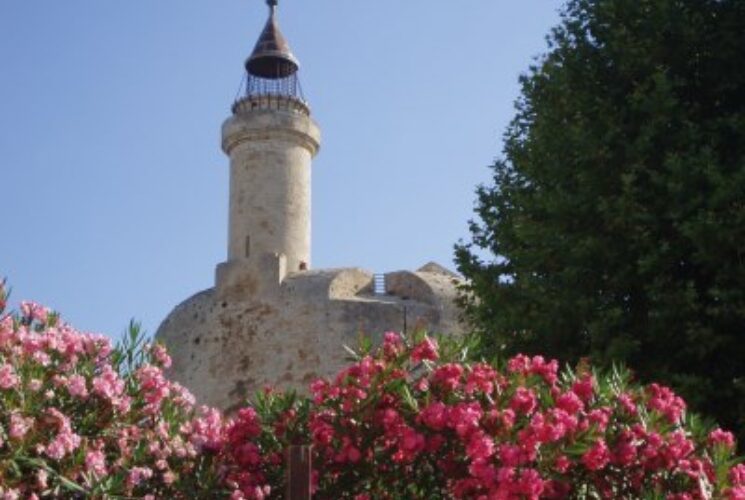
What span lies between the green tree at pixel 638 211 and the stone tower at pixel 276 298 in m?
12.7

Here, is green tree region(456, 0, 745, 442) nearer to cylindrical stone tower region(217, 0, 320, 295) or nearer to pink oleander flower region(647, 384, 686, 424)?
pink oleander flower region(647, 384, 686, 424)

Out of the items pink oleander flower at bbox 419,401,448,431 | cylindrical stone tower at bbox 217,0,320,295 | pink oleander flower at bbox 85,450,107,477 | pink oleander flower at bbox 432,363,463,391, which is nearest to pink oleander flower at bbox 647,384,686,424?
pink oleander flower at bbox 432,363,463,391

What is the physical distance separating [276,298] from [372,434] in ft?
68.5

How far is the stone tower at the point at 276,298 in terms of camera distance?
27.1 meters

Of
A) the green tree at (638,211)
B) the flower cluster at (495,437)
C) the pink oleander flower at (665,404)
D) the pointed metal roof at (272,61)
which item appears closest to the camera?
the flower cluster at (495,437)

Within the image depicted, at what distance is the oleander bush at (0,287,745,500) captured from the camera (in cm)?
692

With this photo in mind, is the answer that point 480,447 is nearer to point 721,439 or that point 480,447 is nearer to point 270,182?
point 721,439

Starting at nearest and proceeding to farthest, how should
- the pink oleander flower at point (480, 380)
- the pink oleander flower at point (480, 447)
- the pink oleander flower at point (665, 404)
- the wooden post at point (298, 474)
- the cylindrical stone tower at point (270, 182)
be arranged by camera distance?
the wooden post at point (298, 474) → the pink oleander flower at point (480, 447) → the pink oleander flower at point (480, 380) → the pink oleander flower at point (665, 404) → the cylindrical stone tower at point (270, 182)


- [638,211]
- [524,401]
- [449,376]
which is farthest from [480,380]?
[638,211]

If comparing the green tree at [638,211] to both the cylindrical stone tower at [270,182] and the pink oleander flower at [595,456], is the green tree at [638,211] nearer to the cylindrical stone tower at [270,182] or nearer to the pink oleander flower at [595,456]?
the pink oleander flower at [595,456]

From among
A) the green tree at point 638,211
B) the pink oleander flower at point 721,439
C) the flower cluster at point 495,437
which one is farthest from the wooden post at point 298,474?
the green tree at point 638,211

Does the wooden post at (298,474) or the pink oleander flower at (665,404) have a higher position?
the pink oleander flower at (665,404)

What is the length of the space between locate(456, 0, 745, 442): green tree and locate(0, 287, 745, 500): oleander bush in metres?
3.18

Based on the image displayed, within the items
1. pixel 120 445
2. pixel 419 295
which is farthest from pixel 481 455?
pixel 419 295
